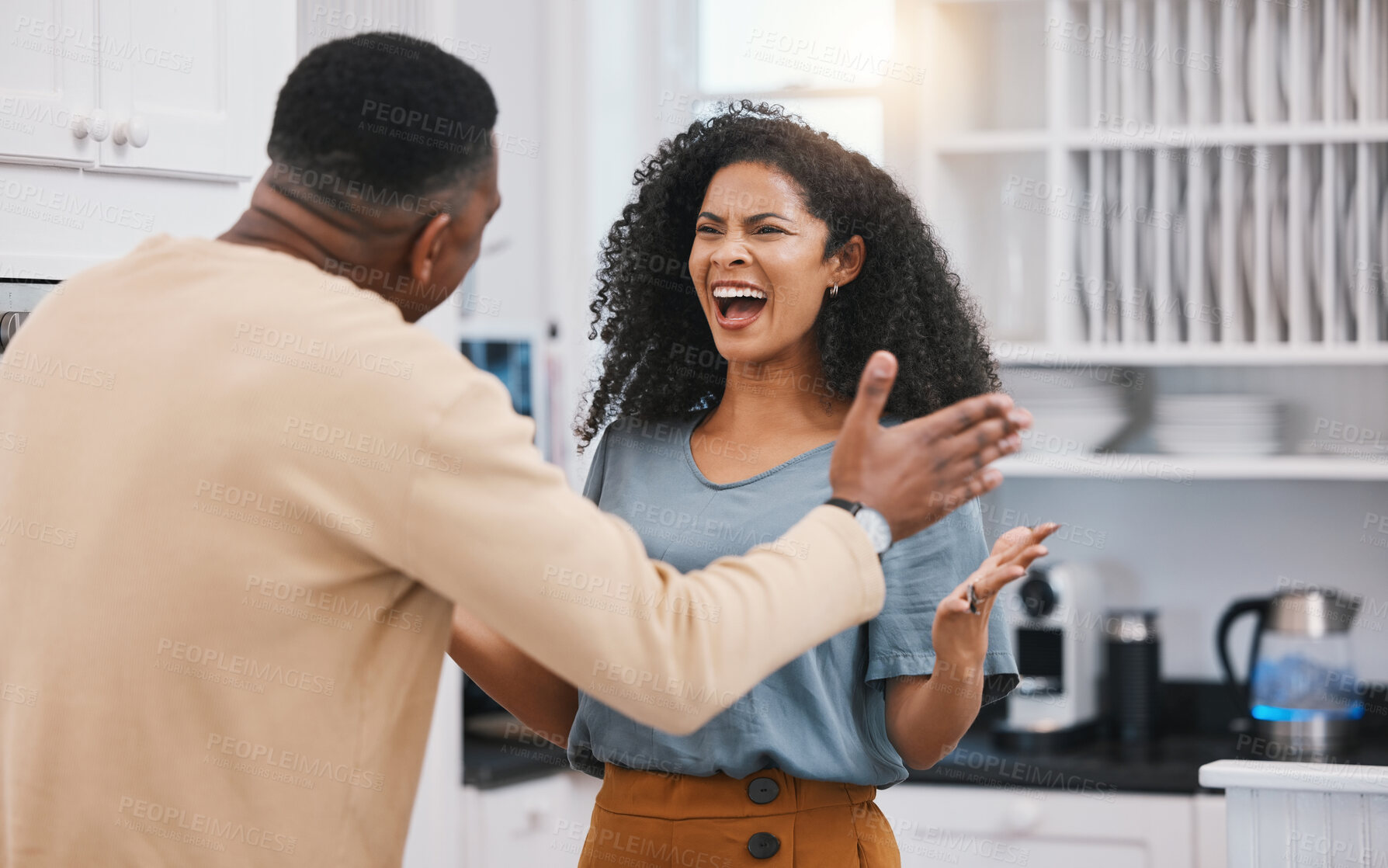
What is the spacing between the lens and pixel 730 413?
1496mm

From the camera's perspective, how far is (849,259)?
1536 millimetres

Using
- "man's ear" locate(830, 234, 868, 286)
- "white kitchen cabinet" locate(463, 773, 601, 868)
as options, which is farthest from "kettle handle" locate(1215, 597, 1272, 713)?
"man's ear" locate(830, 234, 868, 286)

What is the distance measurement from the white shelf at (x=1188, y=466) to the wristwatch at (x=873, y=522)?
1.68 metres

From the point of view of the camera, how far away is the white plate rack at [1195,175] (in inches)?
100

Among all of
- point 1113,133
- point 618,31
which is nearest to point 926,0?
point 1113,133

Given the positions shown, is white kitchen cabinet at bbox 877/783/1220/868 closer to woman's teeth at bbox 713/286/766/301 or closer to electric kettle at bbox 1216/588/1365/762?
electric kettle at bbox 1216/588/1365/762

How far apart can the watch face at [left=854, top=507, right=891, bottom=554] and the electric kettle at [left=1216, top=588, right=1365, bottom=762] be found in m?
1.81

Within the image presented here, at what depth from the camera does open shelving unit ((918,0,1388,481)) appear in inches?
100

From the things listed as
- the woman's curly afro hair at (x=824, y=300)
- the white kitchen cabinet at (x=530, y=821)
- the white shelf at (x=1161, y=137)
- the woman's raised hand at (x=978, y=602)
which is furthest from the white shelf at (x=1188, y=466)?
the woman's raised hand at (x=978, y=602)

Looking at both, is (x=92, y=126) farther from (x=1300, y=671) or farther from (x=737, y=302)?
(x=1300, y=671)

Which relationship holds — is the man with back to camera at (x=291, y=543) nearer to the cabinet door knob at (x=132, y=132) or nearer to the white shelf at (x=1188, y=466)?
the cabinet door knob at (x=132, y=132)

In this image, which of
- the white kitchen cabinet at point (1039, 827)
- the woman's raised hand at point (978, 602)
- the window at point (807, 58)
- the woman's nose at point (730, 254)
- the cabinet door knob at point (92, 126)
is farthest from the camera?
the window at point (807, 58)

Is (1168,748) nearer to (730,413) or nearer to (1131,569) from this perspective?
(1131,569)

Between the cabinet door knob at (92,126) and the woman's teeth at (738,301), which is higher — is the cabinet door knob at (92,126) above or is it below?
above
